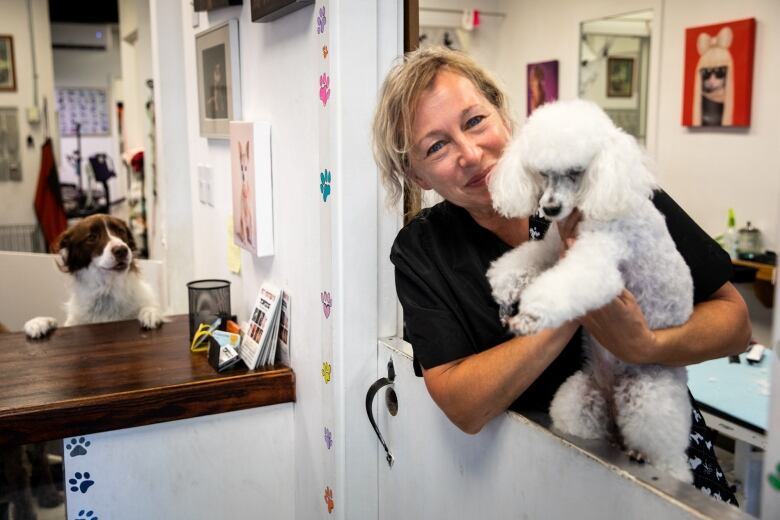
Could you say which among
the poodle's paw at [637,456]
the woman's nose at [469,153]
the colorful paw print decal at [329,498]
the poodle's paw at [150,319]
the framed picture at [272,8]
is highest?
the framed picture at [272,8]

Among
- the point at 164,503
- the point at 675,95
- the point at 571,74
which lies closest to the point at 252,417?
the point at 164,503

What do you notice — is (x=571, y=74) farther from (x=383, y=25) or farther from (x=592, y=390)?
(x=592, y=390)

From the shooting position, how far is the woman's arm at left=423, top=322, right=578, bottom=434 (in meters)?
0.99

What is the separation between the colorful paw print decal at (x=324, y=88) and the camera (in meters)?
1.52

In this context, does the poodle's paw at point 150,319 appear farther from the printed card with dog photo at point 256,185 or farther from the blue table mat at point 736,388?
the blue table mat at point 736,388

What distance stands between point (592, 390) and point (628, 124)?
3.68m

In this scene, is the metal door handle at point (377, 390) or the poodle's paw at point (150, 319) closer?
the metal door handle at point (377, 390)

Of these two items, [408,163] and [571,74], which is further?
[571,74]

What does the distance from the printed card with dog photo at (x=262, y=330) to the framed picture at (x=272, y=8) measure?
0.68m

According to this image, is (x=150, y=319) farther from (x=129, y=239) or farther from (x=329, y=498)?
(x=329, y=498)

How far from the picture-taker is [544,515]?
1.08 m

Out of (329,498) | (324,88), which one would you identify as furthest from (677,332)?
(329,498)

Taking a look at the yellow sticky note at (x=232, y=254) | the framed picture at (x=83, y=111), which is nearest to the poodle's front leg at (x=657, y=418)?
the yellow sticky note at (x=232, y=254)

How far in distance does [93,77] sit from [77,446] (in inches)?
426
